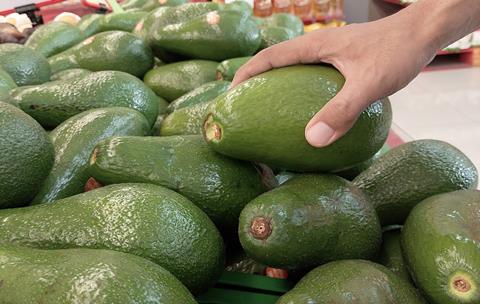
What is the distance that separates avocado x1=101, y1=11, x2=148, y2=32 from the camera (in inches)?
68.3

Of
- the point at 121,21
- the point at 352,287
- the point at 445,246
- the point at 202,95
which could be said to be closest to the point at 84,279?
the point at 352,287

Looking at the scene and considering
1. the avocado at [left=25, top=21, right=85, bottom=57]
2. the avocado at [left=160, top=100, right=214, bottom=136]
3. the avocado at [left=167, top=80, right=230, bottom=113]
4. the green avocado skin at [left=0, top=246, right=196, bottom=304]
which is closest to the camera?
the green avocado skin at [left=0, top=246, right=196, bottom=304]

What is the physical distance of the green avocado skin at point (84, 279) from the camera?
19.8 inches

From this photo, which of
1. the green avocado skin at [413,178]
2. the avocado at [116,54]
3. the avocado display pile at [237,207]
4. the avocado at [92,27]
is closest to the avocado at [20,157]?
the avocado display pile at [237,207]

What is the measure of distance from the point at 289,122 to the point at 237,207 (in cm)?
16

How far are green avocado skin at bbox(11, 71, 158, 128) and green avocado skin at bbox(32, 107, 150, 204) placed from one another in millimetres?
78

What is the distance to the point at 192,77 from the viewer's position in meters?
1.29

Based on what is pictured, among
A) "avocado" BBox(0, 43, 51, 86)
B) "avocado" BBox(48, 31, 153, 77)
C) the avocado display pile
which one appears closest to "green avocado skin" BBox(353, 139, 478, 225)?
the avocado display pile

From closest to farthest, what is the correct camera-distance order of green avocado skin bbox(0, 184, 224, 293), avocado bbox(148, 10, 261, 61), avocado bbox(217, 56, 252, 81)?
green avocado skin bbox(0, 184, 224, 293), avocado bbox(217, 56, 252, 81), avocado bbox(148, 10, 261, 61)

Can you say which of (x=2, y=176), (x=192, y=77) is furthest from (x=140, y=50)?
(x=2, y=176)

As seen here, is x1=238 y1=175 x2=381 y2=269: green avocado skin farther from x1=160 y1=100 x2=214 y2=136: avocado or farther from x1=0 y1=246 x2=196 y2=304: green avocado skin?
x1=160 y1=100 x2=214 y2=136: avocado

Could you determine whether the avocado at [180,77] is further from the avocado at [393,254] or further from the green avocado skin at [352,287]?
the green avocado skin at [352,287]

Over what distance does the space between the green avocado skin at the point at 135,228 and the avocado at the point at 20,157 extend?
0.14 feet

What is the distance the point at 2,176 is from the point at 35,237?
0.34 feet
